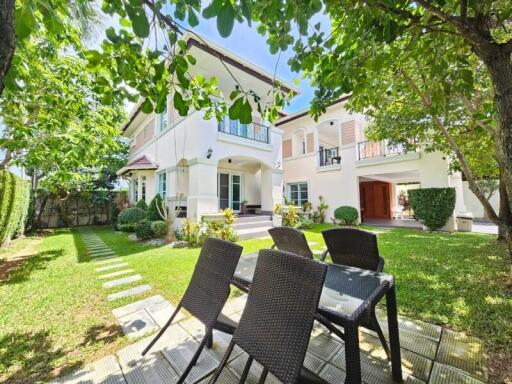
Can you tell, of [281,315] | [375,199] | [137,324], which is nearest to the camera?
[281,315]

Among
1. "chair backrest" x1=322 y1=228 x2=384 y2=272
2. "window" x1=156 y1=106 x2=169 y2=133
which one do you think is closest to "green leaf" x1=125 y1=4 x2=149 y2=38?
"chair backrest" x1=322 y1=228 x2=384 y2=272

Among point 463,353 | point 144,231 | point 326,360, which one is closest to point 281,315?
point 326,360

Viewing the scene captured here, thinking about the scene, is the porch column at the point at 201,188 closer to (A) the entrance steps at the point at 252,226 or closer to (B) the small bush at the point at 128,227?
(A) the entrance steps at the point at 252,226

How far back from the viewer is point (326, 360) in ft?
8.05

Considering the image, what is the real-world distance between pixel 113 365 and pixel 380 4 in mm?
4603

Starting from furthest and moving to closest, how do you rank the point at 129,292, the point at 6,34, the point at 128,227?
the point at 128,227
the point at 129,292
the point at 6,34

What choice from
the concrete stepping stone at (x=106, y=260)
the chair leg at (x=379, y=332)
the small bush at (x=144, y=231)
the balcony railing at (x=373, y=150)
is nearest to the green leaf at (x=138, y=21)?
the chair leg at (x=379, y=332)

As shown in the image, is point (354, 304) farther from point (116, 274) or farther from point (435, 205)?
point (435, 205)

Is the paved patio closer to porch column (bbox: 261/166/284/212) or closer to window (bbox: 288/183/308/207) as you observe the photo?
porch column (bbox: 261/166/284/212)

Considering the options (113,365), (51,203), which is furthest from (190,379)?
(51,203)

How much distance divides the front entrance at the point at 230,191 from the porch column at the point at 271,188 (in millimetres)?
1607

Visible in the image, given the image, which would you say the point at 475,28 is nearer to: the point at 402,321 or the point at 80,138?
the point at 402,321

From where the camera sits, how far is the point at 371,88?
442 cm

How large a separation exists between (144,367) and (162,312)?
4.18 feet
